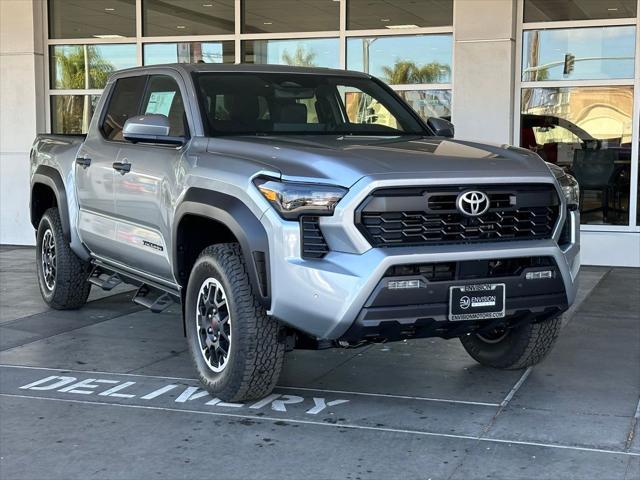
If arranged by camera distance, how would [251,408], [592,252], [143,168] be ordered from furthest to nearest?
[592,252]
[143,168]
[251,408]

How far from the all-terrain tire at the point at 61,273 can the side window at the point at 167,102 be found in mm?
1755

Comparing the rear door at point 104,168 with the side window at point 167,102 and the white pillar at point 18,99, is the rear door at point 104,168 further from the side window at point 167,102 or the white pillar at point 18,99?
the white pillar at point 18,99

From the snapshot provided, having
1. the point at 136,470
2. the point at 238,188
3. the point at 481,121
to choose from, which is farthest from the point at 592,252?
the point at 136,470

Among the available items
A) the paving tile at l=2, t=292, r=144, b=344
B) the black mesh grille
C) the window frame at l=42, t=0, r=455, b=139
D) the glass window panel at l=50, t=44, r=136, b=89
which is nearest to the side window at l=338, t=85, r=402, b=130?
the black mesh grille

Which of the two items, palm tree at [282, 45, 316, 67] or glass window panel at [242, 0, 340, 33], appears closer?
glass window panel at [242, 0, 340, 33]

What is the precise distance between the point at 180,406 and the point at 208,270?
0.78m

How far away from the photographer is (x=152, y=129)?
555 cm

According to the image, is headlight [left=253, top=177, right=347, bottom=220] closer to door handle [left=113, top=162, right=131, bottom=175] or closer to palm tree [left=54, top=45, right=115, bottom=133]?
door handle [left=113, top=162, right=131, bottom=175]

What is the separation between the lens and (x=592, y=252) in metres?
11.1

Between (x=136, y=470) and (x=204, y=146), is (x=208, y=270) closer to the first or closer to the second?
(x=204, y=146)

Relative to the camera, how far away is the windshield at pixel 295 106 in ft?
19.0

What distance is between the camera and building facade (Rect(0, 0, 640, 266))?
1105 centimetres

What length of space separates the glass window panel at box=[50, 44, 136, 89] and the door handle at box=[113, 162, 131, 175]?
7463 mm

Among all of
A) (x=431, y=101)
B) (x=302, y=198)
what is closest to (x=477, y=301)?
(x=302, y=198)
